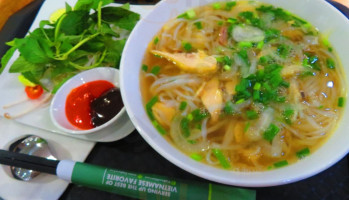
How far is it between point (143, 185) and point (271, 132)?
71 cm

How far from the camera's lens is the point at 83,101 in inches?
72.3

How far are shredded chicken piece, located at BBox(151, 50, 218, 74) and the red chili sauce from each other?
0.51 metres

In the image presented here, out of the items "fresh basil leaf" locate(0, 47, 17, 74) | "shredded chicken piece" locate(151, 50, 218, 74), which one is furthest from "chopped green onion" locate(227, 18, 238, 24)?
"fresh basil leaf" locate(0, 47, 17, 74)

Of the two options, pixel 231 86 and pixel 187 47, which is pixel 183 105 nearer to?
pixel 231 86

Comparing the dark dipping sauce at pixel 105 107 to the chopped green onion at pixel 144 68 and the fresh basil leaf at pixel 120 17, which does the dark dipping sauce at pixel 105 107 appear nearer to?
the chopped green onion at pixel 144 68

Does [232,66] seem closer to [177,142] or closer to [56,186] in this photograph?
[177,142]

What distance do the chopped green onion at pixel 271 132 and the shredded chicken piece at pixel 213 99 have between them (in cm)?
27

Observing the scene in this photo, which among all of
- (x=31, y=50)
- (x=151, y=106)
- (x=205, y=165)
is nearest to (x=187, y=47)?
(x=151, y=106)

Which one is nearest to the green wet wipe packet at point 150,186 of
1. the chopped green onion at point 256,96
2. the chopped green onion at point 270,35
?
the chopped green onion at point 256,96

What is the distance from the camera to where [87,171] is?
1427 millimetres

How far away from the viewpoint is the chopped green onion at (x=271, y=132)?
4.46 feet

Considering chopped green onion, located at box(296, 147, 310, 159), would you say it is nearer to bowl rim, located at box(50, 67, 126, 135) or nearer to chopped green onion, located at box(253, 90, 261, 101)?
chopped green onion, located at box(253, 90, 261, 101)

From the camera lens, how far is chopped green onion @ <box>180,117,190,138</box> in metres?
1.44

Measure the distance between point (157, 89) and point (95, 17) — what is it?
0.94m
